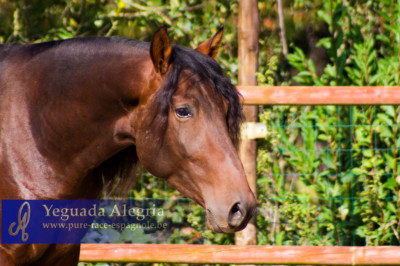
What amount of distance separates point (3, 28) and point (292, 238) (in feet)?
10.9

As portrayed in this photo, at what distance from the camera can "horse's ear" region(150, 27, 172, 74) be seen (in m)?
2.30

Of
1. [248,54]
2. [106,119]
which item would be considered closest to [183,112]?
[106,119]

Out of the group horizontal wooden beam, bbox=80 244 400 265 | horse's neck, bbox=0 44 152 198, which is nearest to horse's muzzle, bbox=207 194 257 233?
horse's neck, bbox=0 44 152 198

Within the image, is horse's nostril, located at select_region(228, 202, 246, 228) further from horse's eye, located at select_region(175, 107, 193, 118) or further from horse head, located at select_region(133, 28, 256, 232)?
horse's eye, located at select_region(175, 107, 193, 118)

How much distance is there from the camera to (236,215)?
2180 millimetres

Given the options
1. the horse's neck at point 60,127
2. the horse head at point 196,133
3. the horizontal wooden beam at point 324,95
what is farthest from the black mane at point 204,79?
the horizontal wooden beam at point 324,95

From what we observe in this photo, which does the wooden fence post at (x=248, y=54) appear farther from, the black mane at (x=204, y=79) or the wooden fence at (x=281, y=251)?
the black mane at (x=204, y=79)

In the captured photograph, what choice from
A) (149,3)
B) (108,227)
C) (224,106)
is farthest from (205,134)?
(149,3)

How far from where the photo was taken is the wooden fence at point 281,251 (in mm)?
3496

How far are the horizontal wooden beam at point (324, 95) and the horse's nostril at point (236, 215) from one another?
145 cm

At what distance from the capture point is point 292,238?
14.4ft

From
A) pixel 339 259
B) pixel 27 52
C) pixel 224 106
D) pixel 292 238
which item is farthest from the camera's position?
pixel 292 238

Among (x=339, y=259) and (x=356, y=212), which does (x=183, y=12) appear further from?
(x=339, y=259)

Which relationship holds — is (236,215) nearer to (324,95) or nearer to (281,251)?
(281,251)
